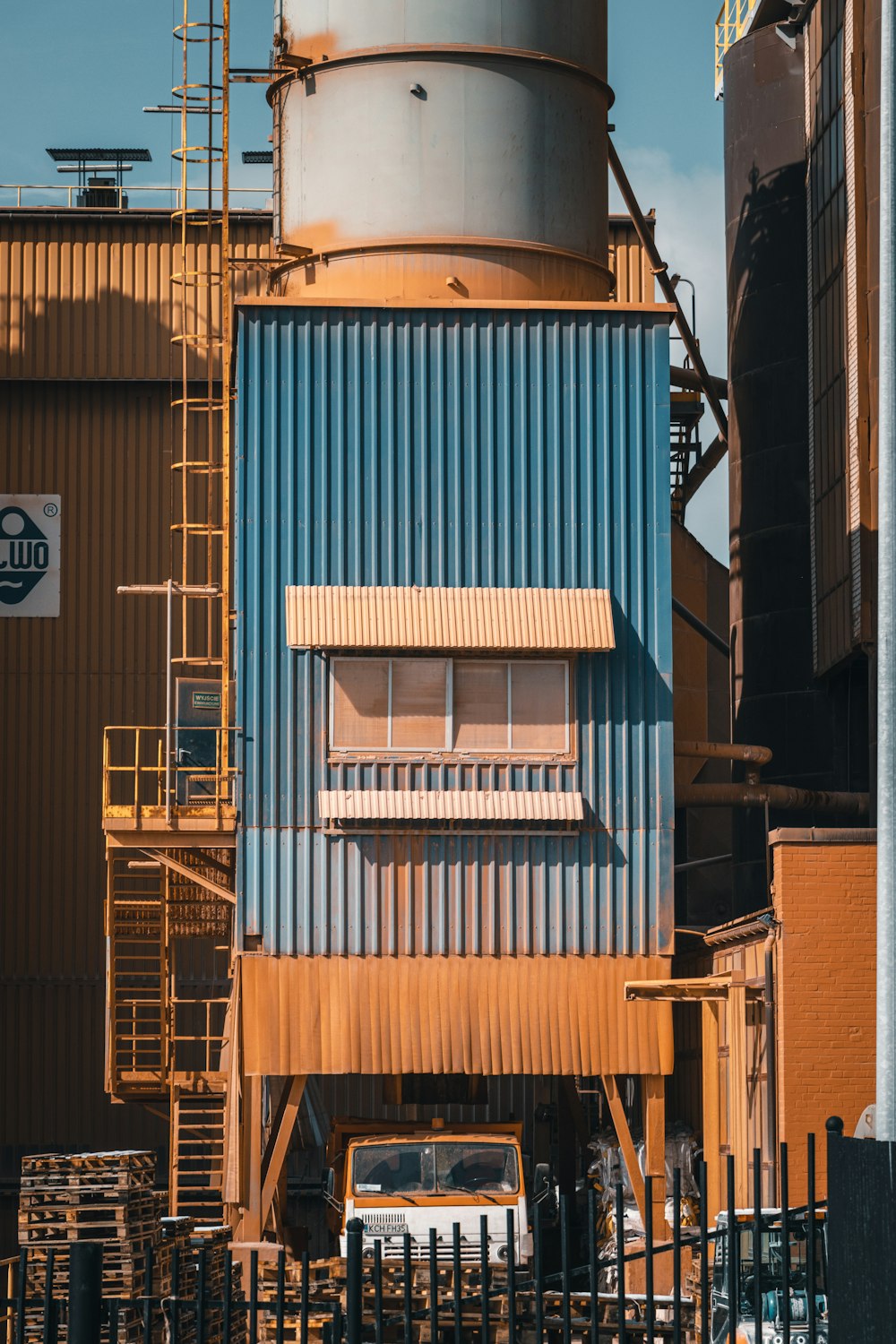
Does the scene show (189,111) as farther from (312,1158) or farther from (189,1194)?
(312,1158)

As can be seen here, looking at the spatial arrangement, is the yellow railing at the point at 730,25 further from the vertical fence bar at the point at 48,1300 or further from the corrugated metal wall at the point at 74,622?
the vertical fence bar at the point at 48,1300

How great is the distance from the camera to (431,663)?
2564 cm

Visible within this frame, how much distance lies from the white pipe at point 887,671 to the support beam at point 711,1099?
55.0ft

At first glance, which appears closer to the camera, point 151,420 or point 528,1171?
point 528,1171

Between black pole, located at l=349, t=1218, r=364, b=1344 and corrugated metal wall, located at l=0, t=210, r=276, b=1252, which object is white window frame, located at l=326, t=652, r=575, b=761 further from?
black pole, located at l=349, t=1218, r=364, b=1344

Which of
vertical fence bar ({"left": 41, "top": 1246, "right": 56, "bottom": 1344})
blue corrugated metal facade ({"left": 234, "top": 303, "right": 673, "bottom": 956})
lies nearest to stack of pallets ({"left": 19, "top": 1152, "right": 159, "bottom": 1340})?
blue corrugated metal facade ({"left": 234, "top": 303, "right": 673, "bottom": 956})

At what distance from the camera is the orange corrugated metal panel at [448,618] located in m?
25.2

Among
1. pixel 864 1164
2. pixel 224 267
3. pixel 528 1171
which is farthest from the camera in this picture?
pixel 528 1171

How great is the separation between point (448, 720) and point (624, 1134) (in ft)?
18.9

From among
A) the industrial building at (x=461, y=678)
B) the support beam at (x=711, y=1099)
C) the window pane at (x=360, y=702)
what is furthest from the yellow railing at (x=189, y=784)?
the support beam at (x=711, y=1099)

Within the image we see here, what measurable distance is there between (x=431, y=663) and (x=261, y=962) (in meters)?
4.45

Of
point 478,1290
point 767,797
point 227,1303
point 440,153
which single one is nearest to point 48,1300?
point 227,1303

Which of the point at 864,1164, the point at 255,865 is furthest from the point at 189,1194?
the point at 864,1164

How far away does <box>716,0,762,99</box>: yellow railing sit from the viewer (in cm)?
4044
